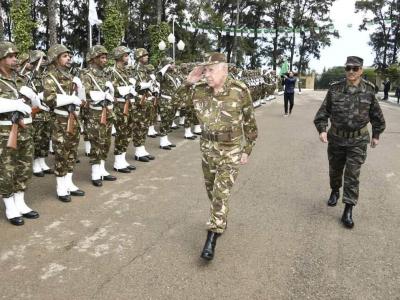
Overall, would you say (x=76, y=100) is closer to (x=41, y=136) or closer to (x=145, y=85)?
(x=41, y=136)

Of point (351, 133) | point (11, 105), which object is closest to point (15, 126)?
point (11, 105)

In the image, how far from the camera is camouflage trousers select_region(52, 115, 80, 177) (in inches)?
230

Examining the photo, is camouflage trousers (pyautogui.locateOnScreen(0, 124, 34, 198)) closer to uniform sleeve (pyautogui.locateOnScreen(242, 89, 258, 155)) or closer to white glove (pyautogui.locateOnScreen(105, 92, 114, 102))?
white glove (pyautogui.locateOnScreen(105, 92, 114, 102))

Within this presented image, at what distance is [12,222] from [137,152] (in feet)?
11.9

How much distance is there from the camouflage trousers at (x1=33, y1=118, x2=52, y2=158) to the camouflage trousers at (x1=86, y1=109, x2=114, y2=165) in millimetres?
1139

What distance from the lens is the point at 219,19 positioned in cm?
3825

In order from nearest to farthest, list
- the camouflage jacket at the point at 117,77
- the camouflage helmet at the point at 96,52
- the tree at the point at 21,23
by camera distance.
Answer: the camouflage helmet at the point at 96,52 < the camouflage jacket at the point at 117,77 < the tree at the point at 21,23

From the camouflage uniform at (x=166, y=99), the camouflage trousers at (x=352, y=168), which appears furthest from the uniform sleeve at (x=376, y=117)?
the camouflage uniform at (x=166, y=99)

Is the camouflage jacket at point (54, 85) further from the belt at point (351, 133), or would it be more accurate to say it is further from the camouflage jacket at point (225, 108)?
the belt at point (351, 133)

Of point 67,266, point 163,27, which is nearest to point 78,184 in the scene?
point 67,266

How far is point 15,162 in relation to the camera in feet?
16.7

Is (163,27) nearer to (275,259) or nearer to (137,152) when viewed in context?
(137,152)

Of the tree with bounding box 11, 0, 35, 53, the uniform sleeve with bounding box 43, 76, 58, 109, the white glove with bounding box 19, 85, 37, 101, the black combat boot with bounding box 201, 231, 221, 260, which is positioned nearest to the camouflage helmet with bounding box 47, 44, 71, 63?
the uniform sleeve with bounding box 43, 76, 58, 109

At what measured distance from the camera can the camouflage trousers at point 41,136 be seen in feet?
23.7
